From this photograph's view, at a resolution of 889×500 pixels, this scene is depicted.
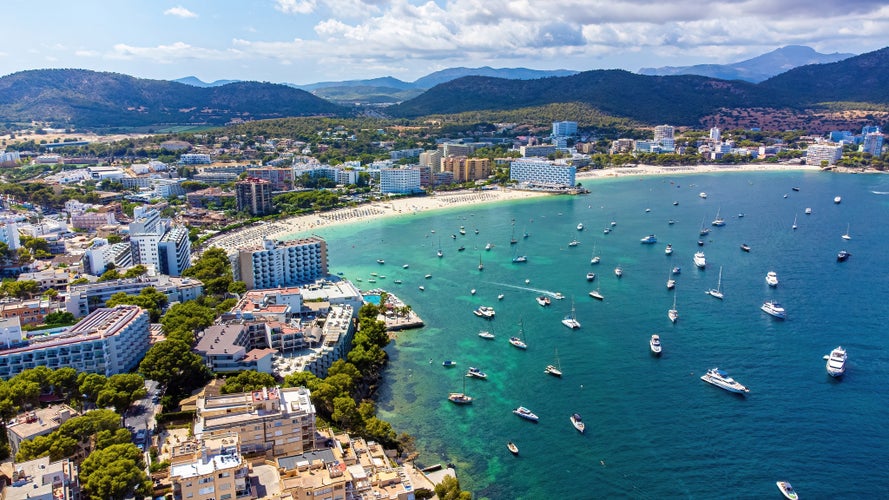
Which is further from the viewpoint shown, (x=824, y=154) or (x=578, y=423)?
(x=824, y=154)

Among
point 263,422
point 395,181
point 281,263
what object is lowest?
point 263,422

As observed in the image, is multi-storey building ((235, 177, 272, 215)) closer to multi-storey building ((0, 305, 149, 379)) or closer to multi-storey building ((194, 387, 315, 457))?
multi-storey building ((0, 305, 149, 379))

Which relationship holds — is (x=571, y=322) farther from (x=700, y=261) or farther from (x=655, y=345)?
(x=700, y=261)

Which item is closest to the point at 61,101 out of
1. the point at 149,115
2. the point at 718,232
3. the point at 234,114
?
the point at 149,115

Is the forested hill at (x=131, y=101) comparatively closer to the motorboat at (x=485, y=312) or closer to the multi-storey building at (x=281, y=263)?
the multi-storey building at (x=281, y=263)

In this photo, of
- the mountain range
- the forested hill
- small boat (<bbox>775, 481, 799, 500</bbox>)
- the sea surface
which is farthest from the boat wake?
the forested hill

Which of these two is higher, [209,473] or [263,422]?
[209,473]

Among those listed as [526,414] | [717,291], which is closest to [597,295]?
[717,291]
